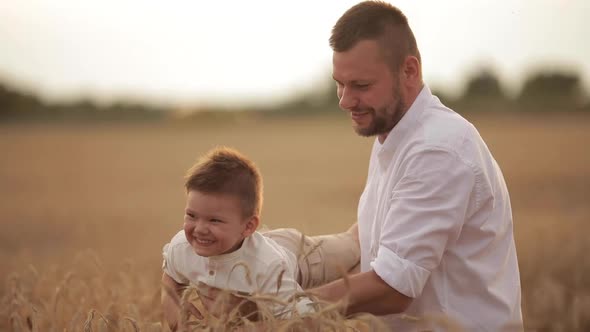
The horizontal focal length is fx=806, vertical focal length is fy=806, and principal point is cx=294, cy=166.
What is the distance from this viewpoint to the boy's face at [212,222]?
8.79 feet

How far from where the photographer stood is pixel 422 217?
2.65 meters

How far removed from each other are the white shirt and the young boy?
1.20ft

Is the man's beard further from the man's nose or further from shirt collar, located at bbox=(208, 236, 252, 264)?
shirt collar, located at bbox=(208, 236, 252, 264)

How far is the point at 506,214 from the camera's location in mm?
2947

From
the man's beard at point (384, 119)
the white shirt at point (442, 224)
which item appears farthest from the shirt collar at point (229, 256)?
the man's beard at point (384, 119)

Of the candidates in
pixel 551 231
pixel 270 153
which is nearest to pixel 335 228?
pixel 551 231

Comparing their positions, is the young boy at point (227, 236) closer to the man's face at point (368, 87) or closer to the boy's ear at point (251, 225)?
the boy's ear at point (251, 225)

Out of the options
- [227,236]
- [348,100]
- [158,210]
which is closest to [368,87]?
[348,100]

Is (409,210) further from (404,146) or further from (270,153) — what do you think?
(270,153)

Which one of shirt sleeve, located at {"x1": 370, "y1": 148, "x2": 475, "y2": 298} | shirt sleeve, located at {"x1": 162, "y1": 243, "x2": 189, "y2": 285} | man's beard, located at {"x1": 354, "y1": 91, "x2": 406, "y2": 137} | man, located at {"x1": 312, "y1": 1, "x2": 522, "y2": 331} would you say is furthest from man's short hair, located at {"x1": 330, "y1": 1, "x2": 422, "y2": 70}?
shirt sleeve, located at {"x1": 162, "y1": 243, "x2": 189, "y2": 285}

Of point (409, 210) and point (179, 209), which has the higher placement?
point (409, 210)

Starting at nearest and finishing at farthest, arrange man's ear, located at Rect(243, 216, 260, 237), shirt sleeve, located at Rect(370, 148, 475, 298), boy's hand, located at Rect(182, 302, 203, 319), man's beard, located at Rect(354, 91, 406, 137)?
boy's hand, located at Rect(182, 302, 203, 319) → shirt sleeve, located at Rect(370, 148, 475, 298) → man's ear, located at Rect(243, 216, 260, 237) → man's beard, located at Rect(354, 91, 406, 137)

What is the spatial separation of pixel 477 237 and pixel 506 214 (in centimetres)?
18

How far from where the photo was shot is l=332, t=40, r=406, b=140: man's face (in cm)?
283
